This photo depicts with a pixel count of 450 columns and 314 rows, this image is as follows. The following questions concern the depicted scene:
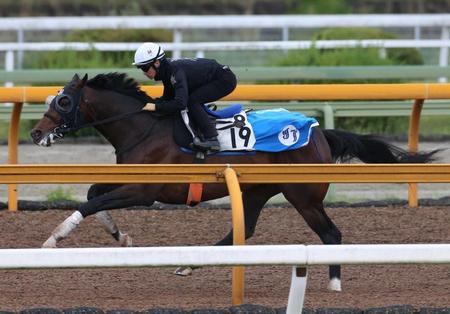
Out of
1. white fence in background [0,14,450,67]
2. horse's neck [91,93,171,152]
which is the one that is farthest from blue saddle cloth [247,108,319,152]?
white fence in background [0,14,450,67]

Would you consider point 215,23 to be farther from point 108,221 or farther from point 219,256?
point 219,256

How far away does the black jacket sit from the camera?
315 inches

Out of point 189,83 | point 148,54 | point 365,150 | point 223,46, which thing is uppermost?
point 148,54

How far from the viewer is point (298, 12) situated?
27531mm

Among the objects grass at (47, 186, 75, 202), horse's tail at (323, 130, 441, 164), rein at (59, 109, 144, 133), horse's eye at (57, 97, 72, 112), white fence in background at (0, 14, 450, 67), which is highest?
horse's eye at (57, 97, 72, 112)

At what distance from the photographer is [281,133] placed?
8.06 m

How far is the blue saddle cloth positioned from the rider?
28 cm

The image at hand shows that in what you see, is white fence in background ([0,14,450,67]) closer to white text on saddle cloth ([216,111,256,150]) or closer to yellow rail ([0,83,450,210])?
yellow rail ([0,83,450,210])

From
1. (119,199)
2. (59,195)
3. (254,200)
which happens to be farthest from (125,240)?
(59,195)

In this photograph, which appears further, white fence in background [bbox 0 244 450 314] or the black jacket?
the black jacket

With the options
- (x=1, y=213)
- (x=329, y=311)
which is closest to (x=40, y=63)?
(x=1, y=213)

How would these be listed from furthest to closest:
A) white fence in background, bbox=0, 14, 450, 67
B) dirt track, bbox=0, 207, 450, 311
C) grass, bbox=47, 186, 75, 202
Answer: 1. white fence in background, bbox=0, 14, 450, 67
2. grass, bbox=47, 186, 75, 202
3. dirt track, bbox=0, 207, 450, 311

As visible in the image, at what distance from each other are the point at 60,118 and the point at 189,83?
34.5 inches

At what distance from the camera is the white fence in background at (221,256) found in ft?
17.1
